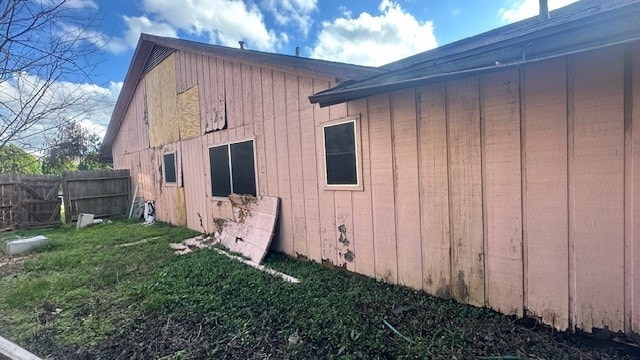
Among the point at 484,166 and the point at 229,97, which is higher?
the point at 229,97

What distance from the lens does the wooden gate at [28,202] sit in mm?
8680

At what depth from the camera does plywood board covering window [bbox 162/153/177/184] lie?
8.02 m

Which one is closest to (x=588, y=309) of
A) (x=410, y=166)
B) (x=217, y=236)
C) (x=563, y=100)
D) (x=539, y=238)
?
(x=539, y=238)

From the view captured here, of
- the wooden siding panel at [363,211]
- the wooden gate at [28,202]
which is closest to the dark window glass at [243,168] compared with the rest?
the wooden siding panel at [363,211]

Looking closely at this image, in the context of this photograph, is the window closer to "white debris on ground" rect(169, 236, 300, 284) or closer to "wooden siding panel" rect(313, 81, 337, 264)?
"white debris on ground" rect(169, 236, 300, 284)

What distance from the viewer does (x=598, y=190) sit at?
2.03 meters

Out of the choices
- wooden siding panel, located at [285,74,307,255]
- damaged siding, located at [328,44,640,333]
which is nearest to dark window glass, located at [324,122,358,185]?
damaged siding, located at [328,44,640,333]

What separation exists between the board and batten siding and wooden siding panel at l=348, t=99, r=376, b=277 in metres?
0.01

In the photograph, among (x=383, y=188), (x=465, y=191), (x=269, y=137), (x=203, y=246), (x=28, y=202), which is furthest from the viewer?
(x=28, y=202)

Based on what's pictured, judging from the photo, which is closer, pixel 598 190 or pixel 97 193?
pixel 598 190

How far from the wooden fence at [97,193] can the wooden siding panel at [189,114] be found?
529 cm

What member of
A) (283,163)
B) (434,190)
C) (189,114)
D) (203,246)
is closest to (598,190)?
(434,190)

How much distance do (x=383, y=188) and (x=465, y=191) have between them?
897 mm

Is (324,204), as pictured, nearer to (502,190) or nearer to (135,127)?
(502,190)
